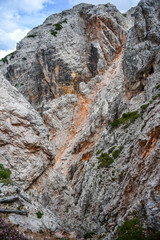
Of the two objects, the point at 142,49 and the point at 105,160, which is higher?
the point at 142,49

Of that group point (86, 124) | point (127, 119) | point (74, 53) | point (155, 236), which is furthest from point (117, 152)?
point (74, 53)

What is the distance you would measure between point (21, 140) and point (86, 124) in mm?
20711

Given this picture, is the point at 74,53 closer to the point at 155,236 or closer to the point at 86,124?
the point at 86,124

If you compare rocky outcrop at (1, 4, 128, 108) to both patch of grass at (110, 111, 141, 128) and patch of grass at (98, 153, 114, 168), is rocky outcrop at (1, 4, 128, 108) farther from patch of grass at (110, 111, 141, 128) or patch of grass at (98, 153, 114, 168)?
patch of grass at (98, 153, 114, 168)

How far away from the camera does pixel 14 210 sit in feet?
35.7

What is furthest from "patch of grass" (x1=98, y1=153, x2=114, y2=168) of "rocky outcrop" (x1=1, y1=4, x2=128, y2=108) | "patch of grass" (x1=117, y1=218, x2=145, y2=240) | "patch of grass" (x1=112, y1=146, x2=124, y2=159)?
"rocky outcrop" (x1=1, y1=4, x2=128, y2=108)

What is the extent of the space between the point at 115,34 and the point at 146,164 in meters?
43.6

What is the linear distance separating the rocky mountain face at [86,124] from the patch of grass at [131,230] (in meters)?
0.30

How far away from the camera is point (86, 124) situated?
37688 mm

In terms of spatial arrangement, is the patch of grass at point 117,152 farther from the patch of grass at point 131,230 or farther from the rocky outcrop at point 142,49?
the rocky outcrop at point 142,49

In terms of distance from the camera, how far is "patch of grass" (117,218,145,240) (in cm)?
816

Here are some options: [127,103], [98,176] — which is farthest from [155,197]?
[127,103]

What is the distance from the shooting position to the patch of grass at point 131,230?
8162 millimetres

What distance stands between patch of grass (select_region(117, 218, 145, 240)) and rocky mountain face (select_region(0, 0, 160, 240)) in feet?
0.98
